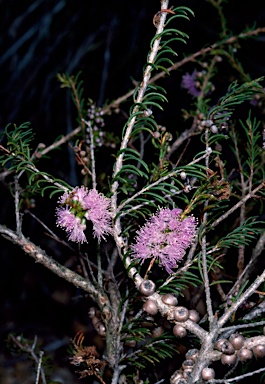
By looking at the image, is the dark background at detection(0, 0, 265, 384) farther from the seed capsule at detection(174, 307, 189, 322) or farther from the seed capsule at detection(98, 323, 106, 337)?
the seed capsule at detection(174, 307, 189, 322)

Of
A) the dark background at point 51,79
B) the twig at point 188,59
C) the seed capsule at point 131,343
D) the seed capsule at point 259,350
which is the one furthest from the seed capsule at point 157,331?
the dark background at point 51,79

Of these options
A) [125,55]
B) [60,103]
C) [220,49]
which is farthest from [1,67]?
[220,49]

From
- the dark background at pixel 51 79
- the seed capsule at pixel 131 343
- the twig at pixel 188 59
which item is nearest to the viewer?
the seed capsule at pixel 131 343

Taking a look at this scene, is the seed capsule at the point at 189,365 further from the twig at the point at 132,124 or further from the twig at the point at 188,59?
the twig at the point at 188,59

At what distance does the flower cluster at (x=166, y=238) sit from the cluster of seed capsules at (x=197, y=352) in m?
0.03

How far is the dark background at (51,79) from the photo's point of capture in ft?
4.43

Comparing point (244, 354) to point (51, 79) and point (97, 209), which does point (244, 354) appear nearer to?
point (97, 209)

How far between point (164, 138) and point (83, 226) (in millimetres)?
143

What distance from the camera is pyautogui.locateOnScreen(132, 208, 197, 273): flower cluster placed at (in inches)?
17.5

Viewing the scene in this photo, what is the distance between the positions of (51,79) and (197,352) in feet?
3.54

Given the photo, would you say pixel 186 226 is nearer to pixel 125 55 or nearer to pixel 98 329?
pixel 98 329

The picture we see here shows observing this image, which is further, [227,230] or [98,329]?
[227,230]

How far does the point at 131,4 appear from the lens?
1.37m

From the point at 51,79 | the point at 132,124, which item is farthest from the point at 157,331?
the point at 51,79
